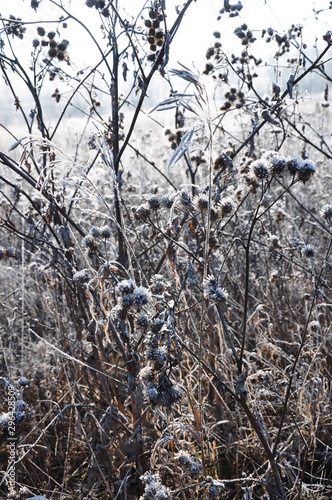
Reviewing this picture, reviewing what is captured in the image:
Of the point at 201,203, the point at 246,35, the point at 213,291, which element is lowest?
the point at 213,291

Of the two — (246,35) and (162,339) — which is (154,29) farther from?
(162,339)

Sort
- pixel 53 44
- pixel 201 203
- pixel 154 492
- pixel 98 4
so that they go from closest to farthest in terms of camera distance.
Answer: pixel 154 492 → pixel 201 203 → pixel 98 4 → pixel 53 44

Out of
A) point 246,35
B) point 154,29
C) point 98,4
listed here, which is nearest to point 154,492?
point 98,4

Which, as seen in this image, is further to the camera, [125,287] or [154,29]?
[154,29]

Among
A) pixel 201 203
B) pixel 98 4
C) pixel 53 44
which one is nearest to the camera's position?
pixel 201 203

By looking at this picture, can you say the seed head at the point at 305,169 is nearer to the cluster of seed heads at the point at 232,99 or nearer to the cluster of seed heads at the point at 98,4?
the cluster of seed heads at the point at 98,4

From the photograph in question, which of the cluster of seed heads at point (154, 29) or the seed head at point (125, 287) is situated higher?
the cluster of seed heads at point (154, 29)

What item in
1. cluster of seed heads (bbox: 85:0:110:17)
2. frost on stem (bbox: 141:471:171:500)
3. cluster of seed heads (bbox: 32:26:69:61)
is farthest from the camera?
cluster of seed heads (bbox: 32:26:69:61)

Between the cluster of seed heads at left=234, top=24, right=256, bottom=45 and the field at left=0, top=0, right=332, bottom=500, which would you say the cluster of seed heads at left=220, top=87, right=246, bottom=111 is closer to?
the field at left=0, top=0, right=332, bottom=500

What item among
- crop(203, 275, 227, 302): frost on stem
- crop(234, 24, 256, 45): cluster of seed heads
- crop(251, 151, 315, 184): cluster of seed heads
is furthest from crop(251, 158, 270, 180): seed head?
crop(234, 24, 256, 45): cluster of seed heads

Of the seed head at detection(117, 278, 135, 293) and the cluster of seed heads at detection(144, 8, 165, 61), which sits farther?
the cluster of seed heads at detection(144, 8, 165, 61)

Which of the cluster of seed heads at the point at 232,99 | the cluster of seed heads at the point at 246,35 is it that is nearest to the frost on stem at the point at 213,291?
the cluster of seed heads at the point at 232,99

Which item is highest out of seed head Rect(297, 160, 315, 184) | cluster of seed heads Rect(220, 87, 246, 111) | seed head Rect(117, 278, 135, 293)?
cluster of seed heads Rect(220, 87, 246, 111)

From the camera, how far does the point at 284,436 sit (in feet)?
7.23
